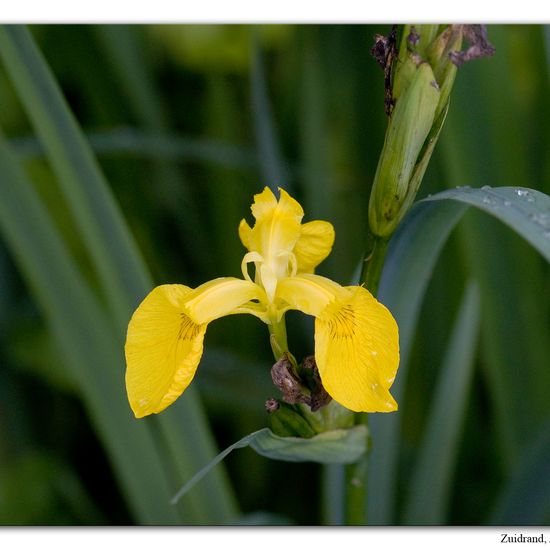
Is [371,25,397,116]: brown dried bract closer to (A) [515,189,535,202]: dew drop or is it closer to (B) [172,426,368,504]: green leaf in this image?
(A) [515,189,535,202]: dew drop

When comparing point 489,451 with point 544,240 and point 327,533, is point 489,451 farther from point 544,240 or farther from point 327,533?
point 544,240

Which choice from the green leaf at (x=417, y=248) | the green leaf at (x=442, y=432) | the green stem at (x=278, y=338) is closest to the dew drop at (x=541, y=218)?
the green leaf at (x=417, y=248)

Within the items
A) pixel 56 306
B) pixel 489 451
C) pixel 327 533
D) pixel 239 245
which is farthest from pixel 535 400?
pixel 56 306

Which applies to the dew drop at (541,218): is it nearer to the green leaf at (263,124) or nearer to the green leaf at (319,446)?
the green leaf at (319,446)

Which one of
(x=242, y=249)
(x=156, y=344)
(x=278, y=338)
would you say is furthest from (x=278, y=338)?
(x=242, y=249)

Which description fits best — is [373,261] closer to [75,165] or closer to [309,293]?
[309,293]

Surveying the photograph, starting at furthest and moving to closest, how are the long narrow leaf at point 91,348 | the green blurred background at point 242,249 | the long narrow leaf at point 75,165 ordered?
the green blurred background at point 242,249
the long narrow leaf at point 91,348
the long narrow leaf at point 75,165

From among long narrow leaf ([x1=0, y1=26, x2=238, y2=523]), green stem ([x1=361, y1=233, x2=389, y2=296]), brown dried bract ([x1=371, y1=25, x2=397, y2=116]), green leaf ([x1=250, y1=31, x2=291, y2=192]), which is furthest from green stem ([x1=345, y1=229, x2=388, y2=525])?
green leaf ([x1=250, y1=31, x2=291, y2=192])

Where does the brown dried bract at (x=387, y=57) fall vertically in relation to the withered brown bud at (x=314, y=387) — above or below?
above
